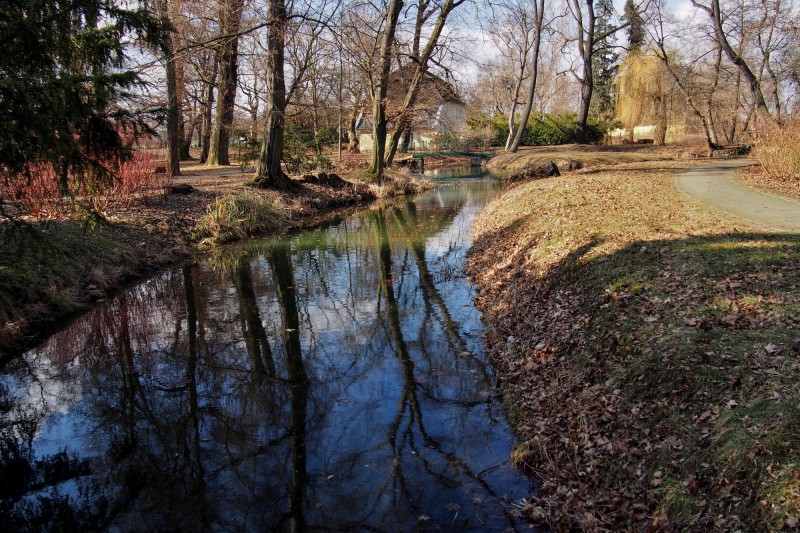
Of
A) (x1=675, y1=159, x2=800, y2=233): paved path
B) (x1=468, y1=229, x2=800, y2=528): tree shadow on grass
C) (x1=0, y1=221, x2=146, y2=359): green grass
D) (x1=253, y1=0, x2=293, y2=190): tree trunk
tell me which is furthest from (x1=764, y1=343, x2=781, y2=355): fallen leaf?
(x1=253, y1=0, x2=293, y2=190): tree trunk

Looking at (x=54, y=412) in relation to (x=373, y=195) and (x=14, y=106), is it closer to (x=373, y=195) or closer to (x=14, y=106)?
(x=14, y=106)

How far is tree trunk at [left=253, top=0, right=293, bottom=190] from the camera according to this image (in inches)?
761

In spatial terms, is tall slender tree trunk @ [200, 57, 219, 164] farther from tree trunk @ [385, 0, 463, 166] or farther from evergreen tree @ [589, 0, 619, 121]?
evergreen tree @ [589, 0, 619, 121]

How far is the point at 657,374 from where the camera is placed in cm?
524

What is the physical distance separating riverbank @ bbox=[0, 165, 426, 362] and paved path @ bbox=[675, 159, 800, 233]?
11.0 m

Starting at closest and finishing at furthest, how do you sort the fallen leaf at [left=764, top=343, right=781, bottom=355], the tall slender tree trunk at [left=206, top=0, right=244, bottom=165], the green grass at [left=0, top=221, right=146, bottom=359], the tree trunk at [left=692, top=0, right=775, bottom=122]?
1. the fallen leaf at [left=764, top=343, right=781, bottom=355]
2. the green grass at [left=0, top=221, right=146, bottom=359]
3. the tree trunk at [left=692, top=0, right=775, bottom=122]
4. the tall slender tree trunk at [left=206, top=0, right=244, bottom=165]

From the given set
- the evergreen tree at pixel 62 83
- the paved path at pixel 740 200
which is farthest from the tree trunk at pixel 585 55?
the evergreen tree at pixel 62 83

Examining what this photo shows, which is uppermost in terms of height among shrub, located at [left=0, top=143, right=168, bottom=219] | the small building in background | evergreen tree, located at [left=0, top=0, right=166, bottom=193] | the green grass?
the small building in background

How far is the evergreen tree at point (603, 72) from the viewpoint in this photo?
177 ft

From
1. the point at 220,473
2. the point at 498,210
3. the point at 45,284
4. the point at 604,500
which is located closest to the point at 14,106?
the point at 220,473

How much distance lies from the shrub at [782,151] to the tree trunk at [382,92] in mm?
13531

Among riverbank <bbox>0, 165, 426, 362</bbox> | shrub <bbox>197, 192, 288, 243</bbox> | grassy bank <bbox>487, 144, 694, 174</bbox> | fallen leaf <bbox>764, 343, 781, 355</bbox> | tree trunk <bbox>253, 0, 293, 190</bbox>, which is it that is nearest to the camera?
fallen leaf <bbox>764, 343, 781, 355</bbox>

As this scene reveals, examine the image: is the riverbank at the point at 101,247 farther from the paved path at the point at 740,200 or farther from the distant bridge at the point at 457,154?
the distant bridge at the point at 457,154

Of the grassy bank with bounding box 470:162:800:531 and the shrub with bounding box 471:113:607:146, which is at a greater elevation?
→ the shrub with bounding box 471:113:607:146
